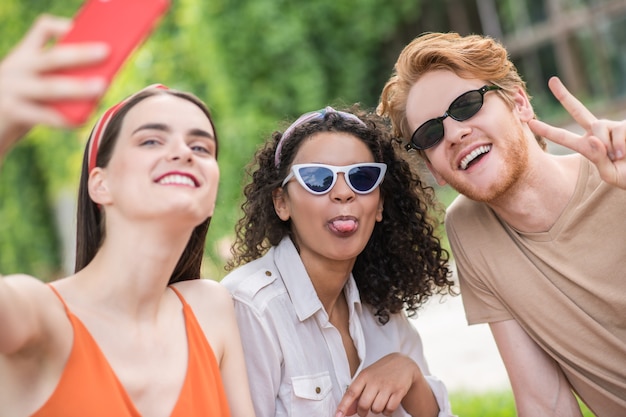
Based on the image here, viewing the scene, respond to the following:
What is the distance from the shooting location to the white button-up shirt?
10.7 feet

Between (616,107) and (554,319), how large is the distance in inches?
411

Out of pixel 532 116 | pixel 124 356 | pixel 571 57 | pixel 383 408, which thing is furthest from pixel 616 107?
pixel 124 356

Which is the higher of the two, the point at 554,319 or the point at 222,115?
the point at 222,115

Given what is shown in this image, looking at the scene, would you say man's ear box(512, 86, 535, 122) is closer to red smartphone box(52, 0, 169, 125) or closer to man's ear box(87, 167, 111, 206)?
man's ear box(87, 167, 111, 206)

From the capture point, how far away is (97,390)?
7.46ft

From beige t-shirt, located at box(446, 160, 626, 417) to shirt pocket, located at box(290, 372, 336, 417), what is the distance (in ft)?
2.83

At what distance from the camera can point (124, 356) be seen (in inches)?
95.3

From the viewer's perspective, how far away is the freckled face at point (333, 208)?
3.39 meters

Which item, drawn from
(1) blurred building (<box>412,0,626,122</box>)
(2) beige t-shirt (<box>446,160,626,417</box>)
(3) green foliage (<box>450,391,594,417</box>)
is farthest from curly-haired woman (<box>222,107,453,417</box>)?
(1) blurred building (<box>412,0,626,122</box>)

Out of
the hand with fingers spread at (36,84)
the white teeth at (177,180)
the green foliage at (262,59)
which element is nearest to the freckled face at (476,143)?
the white teeth at (177,180)

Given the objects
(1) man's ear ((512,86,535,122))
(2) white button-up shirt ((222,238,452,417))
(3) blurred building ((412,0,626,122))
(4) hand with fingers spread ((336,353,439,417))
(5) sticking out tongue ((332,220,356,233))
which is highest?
(3) blurred building ((412,0,626,122))

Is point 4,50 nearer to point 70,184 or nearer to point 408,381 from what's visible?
point 70,184

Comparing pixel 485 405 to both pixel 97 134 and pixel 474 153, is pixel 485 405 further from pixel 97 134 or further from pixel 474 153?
pixel 97 134

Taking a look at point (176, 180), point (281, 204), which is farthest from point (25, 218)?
point (176, 180)
